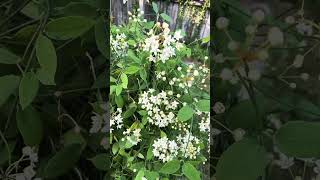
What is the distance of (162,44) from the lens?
1.36 metres

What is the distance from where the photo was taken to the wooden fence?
52.5 inches

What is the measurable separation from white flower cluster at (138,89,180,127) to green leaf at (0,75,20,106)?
38 centimetres

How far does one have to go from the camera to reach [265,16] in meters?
1.15

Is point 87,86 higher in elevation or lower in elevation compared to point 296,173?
higher

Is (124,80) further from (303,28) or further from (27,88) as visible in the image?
(303,28)

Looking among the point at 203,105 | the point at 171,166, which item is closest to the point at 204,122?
the point at 203,105

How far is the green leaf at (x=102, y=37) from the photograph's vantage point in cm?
114

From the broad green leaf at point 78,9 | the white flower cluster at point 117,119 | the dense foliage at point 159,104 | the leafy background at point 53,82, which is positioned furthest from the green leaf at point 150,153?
the broad green leaf at point 78,9

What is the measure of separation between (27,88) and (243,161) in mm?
533

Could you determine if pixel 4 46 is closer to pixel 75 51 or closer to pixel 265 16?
pixel 75 51

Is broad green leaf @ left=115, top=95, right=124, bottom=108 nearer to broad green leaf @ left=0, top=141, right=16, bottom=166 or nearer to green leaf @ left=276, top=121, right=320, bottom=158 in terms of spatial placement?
broad green leaf @ left=0, top=141, right=16, bottom=166

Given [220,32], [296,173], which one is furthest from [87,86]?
[296,173]

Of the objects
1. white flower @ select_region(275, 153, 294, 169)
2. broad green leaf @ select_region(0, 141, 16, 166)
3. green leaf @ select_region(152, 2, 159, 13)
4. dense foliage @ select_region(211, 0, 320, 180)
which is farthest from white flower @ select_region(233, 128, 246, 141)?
broad green leaf @ select_region(0, 141, 16, 166)

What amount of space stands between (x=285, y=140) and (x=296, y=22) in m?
0.29
